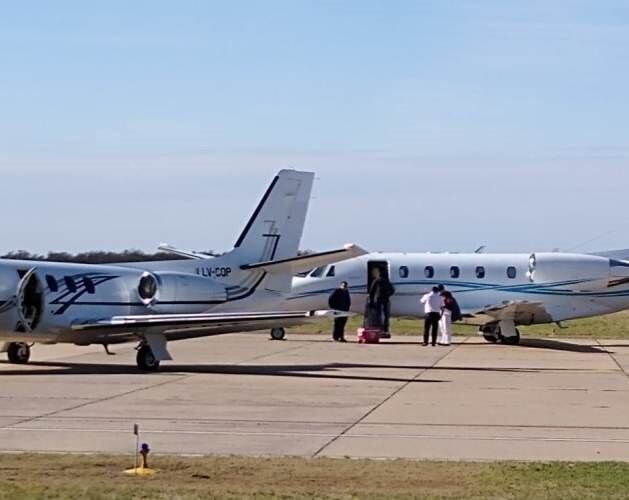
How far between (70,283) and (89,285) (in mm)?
394

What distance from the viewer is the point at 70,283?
2473 cm

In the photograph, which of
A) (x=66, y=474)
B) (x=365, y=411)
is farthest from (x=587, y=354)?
A: (x=66, y=474)

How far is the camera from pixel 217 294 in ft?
87.8

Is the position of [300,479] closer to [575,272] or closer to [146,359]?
[146,359]

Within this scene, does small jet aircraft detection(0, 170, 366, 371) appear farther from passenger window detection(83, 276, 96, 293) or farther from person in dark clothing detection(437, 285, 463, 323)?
person in dark clothing detection(437, 285, 463, 323)

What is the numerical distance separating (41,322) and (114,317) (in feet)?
4.73

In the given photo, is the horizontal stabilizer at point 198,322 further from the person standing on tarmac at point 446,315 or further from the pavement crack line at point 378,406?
the person standing on tarmac at point 446,315

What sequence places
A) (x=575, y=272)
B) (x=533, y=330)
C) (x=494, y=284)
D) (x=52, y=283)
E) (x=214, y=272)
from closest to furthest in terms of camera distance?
(x=52, y=283) < (x=214, y=272) < (x=575, y=272) < (x=494, y=284) < (x=533, y=330)

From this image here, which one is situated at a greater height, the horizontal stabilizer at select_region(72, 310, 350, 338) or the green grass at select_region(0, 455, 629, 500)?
the horizontal stabilizer at select_region(72, 310, 350, 338)

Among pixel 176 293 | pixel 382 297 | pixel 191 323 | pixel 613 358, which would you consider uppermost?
pixel 176 293

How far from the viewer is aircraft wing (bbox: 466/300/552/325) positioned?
36.5 meters

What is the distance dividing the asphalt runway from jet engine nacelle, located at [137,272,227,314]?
122cm

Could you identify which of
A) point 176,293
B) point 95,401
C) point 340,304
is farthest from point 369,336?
point 95,401


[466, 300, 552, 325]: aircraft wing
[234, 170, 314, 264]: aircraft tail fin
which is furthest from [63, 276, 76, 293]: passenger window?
[466, 300, 552, 325]: aircraft wing
